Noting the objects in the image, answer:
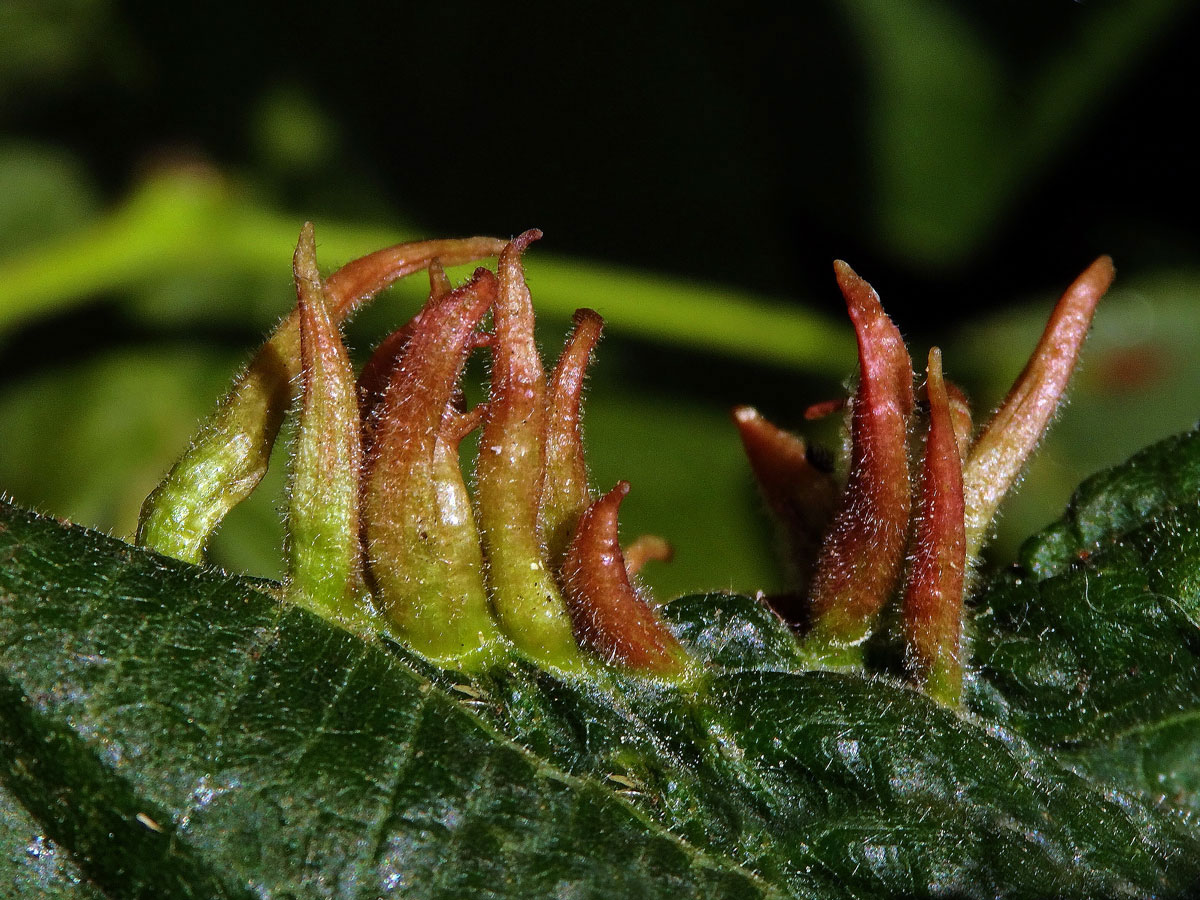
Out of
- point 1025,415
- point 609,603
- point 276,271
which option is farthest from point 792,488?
point 276,271

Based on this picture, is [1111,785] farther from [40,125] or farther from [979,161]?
[40,125]

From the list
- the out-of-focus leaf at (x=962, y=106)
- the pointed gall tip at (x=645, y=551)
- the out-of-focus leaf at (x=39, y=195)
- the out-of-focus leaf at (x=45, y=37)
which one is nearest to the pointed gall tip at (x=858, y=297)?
the pointed gall tip at (x=645, y=551)

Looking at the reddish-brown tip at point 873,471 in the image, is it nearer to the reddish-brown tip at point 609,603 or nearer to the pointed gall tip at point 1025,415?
the pointed gall tip at point 1025,415

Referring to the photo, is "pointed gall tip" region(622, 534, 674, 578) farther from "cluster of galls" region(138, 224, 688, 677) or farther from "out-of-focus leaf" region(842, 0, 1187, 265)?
"out-of-focus leaf" region(842, 0, 1187, 265)

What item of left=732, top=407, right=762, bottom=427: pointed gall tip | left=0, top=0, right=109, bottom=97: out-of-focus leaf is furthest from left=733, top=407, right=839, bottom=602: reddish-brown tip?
left=0, top=0, right=109, bottom=97: out-of-focus leaf

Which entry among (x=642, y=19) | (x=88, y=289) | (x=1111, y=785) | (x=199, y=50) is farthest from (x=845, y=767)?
(x=199, y=50)
